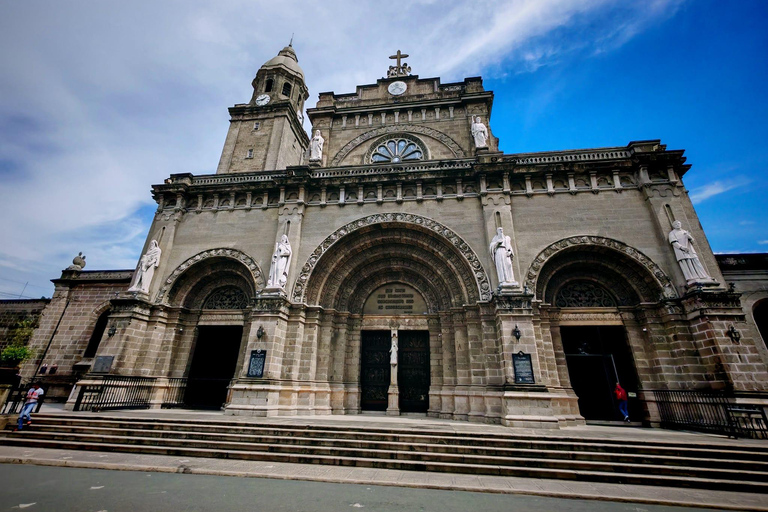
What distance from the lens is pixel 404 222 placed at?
16.1 metres

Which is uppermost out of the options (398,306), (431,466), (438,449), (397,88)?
(397,88)

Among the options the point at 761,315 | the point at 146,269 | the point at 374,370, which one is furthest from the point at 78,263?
the point at 761,315

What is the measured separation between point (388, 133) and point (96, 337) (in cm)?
2201

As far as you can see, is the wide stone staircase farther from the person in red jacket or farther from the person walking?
the person in red jacket

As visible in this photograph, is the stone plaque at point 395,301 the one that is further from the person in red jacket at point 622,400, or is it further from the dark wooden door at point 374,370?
the person in red jacket at point 622,400

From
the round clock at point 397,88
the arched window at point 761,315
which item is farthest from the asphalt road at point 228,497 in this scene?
the round clock at point 397,88

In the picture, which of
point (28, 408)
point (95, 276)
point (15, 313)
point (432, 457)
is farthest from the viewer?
point (15, 313)

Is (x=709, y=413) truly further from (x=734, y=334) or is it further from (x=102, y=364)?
(x=102, y=364)

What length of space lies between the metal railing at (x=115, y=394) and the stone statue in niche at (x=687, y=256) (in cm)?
2323

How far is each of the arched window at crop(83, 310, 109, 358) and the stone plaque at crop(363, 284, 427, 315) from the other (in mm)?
15708

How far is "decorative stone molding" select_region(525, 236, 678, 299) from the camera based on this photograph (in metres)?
13.4

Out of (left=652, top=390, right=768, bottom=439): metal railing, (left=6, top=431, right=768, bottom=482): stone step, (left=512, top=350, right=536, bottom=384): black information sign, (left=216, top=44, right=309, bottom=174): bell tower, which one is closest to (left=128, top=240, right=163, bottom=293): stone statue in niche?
(left=6, top=431, right=768, bottom=482): stone step

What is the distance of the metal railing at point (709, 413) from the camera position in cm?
964

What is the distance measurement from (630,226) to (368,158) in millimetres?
15063
